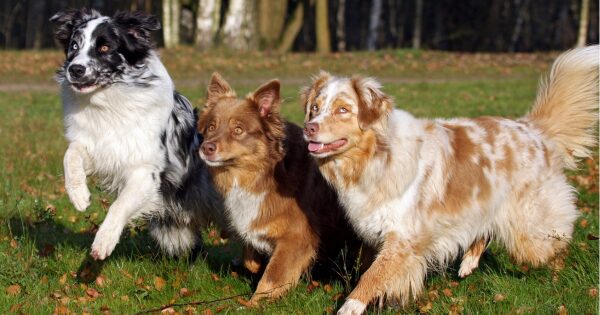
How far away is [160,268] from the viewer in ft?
23.6

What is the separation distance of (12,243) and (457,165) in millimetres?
4348

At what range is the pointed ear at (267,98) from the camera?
6.62 metres

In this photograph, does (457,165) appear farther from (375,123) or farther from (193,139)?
(193,139)

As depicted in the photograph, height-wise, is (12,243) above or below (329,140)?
below

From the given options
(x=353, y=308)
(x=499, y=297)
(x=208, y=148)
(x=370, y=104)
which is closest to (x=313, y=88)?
(x=370, y=104)

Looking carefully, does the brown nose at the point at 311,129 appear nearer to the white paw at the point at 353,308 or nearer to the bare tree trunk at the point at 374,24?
the white paw at the point at 353,308

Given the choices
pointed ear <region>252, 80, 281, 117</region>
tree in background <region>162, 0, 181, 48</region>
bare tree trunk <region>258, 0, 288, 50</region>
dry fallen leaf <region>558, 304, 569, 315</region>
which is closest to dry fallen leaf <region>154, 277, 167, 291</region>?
pointed ear <region>252, 80, 281, 117</region>

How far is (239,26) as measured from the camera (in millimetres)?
30609

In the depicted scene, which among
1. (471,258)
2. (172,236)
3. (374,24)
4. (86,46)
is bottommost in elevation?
(471,258)

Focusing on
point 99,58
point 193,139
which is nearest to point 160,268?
point 193,139

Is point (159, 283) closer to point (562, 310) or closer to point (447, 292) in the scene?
point (447, 292)

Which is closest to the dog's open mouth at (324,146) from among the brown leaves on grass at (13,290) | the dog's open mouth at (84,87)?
the dog's open mouth at (84,87)

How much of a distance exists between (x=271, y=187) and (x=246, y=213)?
0.31 m

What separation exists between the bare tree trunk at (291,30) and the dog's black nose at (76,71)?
2650cm
